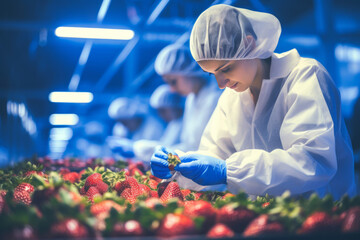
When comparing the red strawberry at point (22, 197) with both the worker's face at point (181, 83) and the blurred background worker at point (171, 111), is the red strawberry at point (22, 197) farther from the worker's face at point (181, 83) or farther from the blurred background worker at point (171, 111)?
the blurred background worker at point (171, 111)

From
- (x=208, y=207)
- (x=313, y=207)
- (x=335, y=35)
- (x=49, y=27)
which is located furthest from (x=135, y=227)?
(x=335, y=35)

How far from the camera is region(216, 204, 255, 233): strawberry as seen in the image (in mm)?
1066

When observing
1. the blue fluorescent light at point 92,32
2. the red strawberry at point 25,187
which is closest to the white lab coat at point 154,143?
the blue fluorescent light at point 92,32

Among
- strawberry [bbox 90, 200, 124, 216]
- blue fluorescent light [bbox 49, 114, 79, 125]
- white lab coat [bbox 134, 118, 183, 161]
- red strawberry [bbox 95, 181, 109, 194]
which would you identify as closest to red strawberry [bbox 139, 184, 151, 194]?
red strawberry [bbox 95, 181, 109, 194]

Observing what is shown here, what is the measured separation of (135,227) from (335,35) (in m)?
3.79

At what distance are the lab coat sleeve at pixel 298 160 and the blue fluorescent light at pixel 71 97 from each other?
9472mm

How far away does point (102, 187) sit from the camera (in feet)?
5.62

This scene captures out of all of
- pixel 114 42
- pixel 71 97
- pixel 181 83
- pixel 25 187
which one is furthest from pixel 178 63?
pixel 71 97

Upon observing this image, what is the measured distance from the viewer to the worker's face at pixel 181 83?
4.05 meters

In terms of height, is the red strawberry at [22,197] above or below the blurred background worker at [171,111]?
below

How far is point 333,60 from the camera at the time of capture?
398 centimetres

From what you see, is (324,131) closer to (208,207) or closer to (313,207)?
(313,207)

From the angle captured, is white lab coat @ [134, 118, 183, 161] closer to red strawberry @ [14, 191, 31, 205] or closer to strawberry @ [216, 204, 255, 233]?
red strawberry @ [14, 191, 31, 205]

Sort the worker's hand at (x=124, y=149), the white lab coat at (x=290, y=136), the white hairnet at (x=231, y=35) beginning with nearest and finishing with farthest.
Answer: the white lab coat at (x=290, y=136), the white hairnet at (x=231, y=35), the worker's hand at (x=124, y=149)
